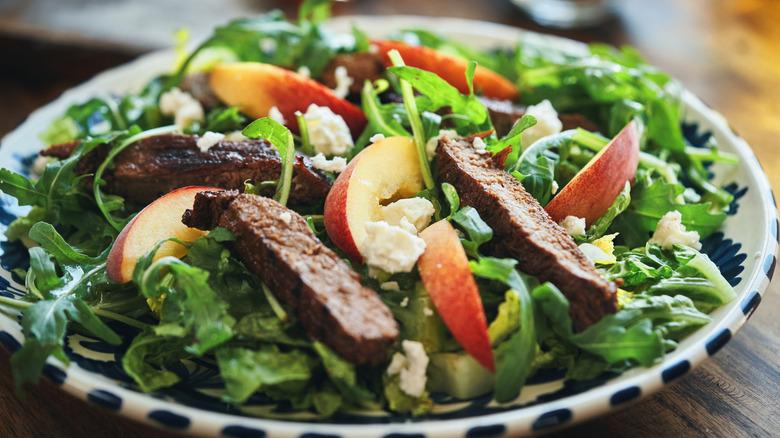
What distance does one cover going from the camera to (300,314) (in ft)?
6.35

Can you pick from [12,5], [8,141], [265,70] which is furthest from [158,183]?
[12,5]

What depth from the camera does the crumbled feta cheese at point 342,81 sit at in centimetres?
305

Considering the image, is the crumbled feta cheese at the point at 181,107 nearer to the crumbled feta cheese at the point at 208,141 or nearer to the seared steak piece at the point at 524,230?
the crumbled feta cheese at the point at 208,141

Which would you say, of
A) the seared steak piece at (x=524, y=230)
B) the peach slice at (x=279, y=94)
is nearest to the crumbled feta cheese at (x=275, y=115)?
the peach slice at (x=279, y=94)

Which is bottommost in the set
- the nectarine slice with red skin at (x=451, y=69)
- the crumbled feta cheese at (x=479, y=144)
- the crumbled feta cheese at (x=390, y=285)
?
the crumbled feta cheese at (x=390, y=285)

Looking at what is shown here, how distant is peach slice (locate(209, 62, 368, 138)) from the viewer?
9.52 feet

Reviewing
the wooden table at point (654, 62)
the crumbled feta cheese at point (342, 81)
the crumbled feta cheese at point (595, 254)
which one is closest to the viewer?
the wooden table at point (654, 62)

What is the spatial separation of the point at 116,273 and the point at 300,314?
695 millimetres

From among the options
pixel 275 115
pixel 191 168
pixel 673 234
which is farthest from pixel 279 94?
pixel 673 234

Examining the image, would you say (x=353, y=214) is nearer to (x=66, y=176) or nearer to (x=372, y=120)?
(x=372, y=120)

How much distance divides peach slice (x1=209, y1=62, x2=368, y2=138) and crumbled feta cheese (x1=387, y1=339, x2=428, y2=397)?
1.29m

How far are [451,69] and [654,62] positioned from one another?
2.05m

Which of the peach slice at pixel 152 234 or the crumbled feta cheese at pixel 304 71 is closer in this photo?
the peach slice at pixel 152 234

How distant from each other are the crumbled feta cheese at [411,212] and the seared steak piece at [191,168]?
0.32m
